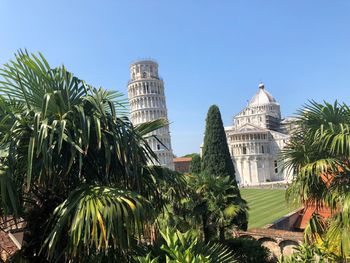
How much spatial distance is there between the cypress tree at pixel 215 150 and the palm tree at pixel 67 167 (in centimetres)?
1767

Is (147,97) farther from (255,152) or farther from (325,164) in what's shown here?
(325,164)

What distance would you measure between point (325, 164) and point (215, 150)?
18139 mm

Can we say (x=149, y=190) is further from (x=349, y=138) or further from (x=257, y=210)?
(x=257, y=210)

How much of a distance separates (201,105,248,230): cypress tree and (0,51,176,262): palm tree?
17.7 meters

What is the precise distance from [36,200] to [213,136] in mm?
21566

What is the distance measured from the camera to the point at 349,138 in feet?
21.6

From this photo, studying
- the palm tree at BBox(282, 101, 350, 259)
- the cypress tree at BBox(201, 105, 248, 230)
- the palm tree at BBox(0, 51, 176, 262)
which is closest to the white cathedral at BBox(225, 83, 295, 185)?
the cypress tree at BBox(201, 105, 248, 230)

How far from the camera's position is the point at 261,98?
3885 inches

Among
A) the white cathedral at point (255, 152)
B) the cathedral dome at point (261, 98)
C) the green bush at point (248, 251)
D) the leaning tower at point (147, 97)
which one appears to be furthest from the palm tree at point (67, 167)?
the cathedral dome at point (261, 98)

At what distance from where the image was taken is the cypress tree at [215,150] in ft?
79.7

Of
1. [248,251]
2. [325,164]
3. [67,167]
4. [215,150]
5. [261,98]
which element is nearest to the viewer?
[67,167]

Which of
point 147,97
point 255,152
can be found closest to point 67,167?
point 147,97

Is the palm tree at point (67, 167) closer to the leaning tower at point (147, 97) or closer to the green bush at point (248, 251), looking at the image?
the green bush at point (248, 251)

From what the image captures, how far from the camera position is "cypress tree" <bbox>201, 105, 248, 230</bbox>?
24297 mm
